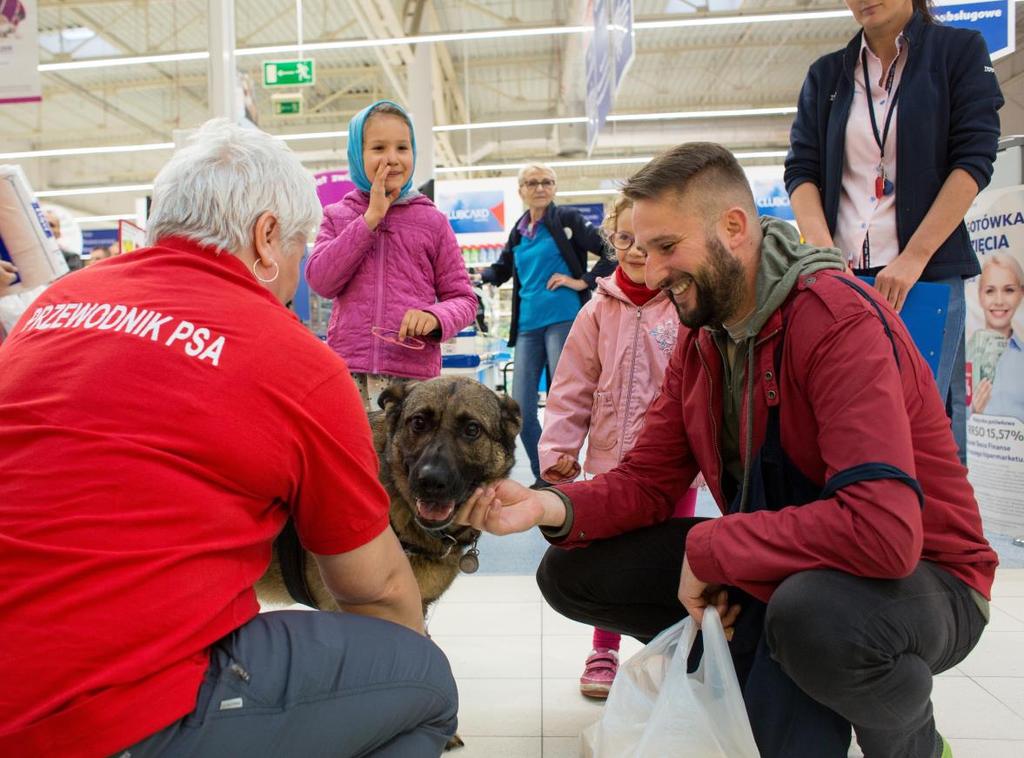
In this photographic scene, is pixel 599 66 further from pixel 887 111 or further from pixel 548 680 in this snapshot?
pixel 548 680

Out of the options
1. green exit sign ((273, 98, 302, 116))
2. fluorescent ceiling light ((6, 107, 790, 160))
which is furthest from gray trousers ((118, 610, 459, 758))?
fluorescent ceiling light ((6, 107, 790, 160))

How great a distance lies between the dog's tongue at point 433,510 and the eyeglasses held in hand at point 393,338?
2.05 feet

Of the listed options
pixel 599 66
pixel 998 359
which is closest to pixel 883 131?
pixel 998 359

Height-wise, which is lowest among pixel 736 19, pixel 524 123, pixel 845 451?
pixel 845 451

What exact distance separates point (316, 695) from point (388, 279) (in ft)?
5.09

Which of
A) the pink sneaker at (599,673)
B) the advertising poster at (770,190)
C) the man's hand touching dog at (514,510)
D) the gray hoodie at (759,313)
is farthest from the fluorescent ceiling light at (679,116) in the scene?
the gray hoodie at (759,313)

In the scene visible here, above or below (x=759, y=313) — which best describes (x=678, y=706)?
below

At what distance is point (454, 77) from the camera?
12.7 meters

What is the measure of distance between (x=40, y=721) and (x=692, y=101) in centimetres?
1538

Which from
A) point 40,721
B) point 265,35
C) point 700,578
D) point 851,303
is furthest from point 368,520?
point 265,35

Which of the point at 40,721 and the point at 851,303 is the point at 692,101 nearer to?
the point at 851,303

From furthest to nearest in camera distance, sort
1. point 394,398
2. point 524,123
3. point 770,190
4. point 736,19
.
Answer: point 524,123
point 770,190
point 736,19
point 394,398

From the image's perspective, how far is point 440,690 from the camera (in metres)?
1.15

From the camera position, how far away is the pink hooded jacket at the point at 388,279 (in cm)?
233
